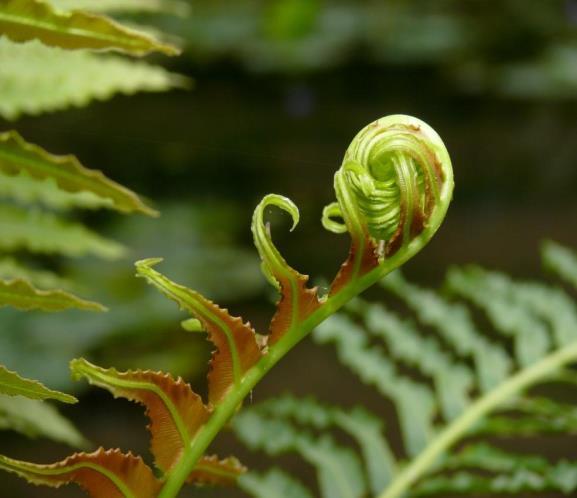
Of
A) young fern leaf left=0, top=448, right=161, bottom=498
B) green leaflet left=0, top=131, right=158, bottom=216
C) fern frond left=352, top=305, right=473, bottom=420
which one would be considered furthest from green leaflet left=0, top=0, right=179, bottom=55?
fern frond left=352, top=305, right=473, bottom=420

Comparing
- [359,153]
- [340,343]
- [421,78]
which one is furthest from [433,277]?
[359,153]

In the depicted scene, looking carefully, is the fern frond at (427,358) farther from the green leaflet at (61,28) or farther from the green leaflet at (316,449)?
the green leaflet at (61,28)

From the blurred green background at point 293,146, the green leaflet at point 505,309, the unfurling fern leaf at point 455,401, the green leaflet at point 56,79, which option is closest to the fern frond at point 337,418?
the unfurling fern leaf at point 455,401

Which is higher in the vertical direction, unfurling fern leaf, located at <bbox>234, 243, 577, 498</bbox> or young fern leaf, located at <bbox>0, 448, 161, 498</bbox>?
unfurling fern leaf, located at <bbox>234, 243, 577, 498</bbox>

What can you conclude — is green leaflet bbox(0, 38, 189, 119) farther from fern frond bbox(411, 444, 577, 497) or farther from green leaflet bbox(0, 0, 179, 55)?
fern frond bbox(411, 444, 577, 497)

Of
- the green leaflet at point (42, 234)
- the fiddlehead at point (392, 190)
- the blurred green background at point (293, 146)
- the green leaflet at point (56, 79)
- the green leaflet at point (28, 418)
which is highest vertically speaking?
the blurred green background at point (293, 146)
